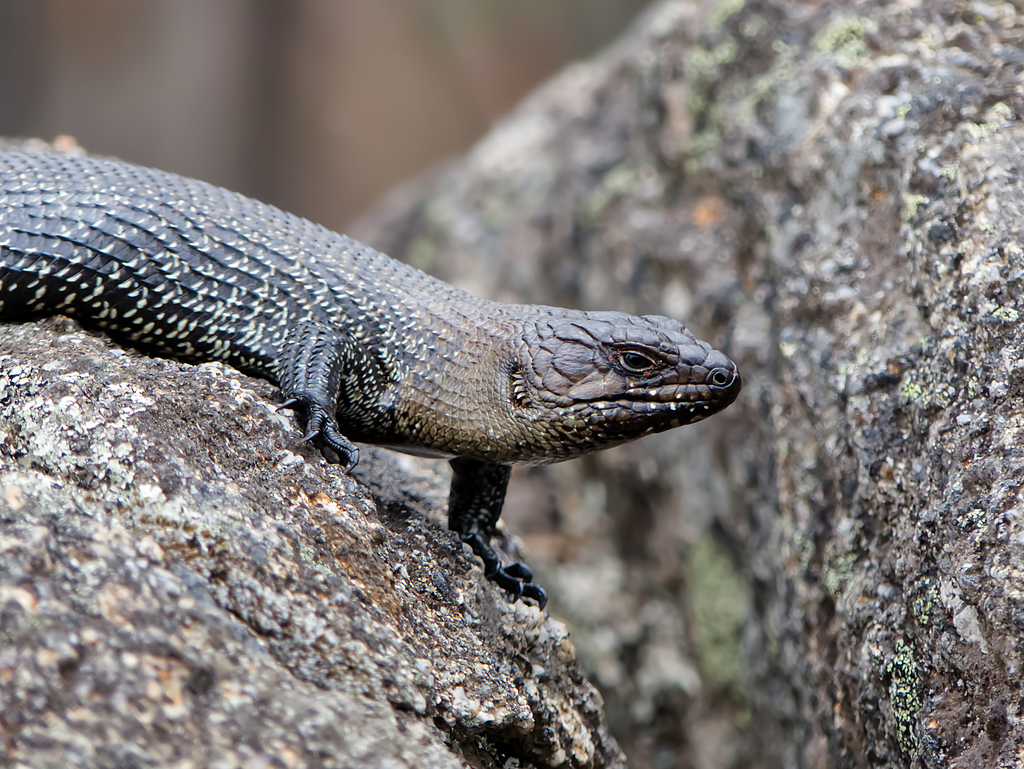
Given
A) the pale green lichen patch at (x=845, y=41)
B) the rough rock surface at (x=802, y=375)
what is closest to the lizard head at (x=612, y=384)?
the rough rock surface at (x=802, y=375)

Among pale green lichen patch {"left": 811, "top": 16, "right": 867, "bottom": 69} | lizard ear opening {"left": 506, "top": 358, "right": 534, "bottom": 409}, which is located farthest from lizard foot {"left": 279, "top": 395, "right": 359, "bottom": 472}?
pale green lichen patch {"left": 811, "top": 16, "right": 867, "bottom": 69}

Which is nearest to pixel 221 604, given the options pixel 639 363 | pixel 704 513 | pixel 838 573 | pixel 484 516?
pixel 484 516

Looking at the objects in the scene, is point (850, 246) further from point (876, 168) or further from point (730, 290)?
point (730, 290)

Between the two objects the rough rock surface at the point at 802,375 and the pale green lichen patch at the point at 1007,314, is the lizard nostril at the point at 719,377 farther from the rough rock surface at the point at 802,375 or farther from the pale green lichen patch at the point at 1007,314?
the pale green lichen patch at the point at 1007,314

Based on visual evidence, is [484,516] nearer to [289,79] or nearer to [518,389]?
[518,389]

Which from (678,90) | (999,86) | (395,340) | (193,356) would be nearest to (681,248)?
(678,90)

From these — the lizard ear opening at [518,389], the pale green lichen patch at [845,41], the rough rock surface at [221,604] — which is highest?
the pale green lichen patch at [845,41]

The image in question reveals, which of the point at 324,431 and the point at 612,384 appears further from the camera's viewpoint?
the point at 612,384

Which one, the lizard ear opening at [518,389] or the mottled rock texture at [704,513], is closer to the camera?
the mottled rock texture at [704,513]
